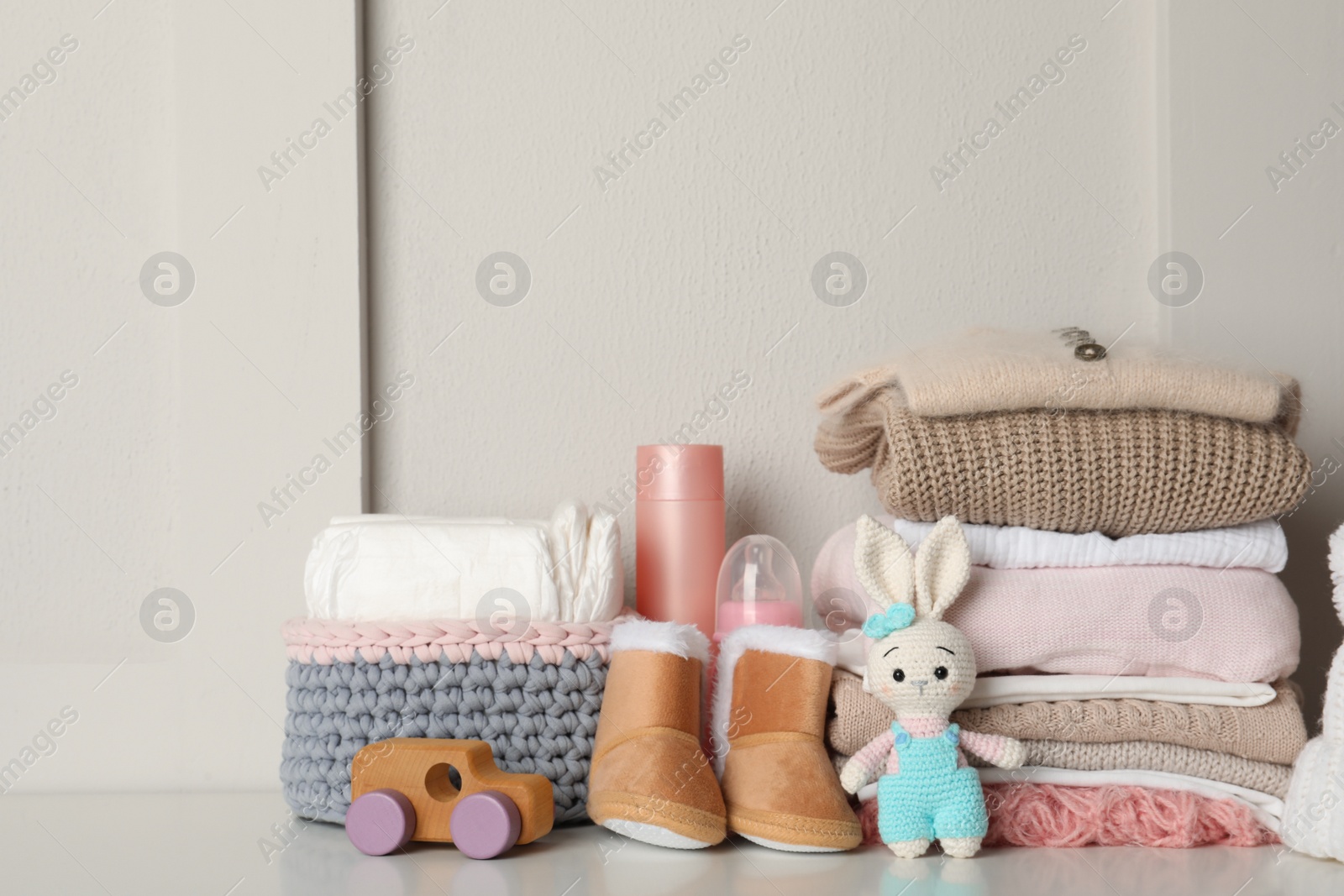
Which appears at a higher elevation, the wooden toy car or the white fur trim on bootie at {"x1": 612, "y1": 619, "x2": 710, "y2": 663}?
the white fur trim on bootie at {"x1": 612, "y1": 619, "x2": 710, "y2": 663}

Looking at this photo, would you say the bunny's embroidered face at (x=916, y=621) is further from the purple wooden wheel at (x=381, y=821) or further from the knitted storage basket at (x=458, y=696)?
the purple wooden wheel at (x=381, y=821)

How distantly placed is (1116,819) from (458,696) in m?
0.53

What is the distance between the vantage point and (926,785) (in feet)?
2.55

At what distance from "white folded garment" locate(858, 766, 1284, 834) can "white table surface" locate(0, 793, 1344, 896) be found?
0.11 feet

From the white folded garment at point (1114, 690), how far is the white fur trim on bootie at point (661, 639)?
218 millimetres

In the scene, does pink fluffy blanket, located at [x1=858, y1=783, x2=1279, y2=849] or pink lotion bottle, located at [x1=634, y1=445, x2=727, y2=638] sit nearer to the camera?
pink fluffy blanket, located at [x1=858, y1=783, x2=1279, y2=849]

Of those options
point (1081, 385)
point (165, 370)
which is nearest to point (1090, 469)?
point (1081, 385)

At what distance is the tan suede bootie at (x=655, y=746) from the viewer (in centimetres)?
76

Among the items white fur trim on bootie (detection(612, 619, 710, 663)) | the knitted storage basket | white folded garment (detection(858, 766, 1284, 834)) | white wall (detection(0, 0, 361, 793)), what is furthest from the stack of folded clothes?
white wall (detection(0, 0, 361, 793))

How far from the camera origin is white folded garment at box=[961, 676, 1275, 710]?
831mm

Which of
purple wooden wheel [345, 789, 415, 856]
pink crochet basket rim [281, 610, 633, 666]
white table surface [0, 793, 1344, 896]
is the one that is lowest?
white table surface [0, 793, 1344, 896]

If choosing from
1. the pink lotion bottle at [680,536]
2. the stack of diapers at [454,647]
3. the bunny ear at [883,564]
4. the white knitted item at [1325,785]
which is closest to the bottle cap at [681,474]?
the pink lotion bottle at [680,536]

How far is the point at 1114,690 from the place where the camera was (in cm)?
83

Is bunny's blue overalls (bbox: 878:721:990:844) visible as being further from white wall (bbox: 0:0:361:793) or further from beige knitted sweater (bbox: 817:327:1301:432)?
white wall (bbox: 0:0:361:793)
